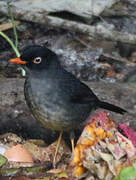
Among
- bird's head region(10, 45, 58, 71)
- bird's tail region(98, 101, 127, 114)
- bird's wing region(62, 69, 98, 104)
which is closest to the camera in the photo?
bird's head region(10, 45, 58, 71)

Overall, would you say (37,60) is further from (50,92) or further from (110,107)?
(110,107)

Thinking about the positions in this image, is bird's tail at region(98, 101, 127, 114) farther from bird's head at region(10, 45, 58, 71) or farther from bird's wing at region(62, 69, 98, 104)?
bird's head at region(10, 45, 58, 71)

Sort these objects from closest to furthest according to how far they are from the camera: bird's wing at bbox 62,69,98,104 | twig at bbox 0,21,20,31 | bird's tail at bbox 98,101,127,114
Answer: bird's wing at bbox 62,69,98,104
bird's tail at bbox 98,101,127,114
twig at bbox 0,21,20,31

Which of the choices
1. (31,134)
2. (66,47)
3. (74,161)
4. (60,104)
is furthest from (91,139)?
(66,47)

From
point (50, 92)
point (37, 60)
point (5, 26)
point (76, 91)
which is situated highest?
point (37, 60)

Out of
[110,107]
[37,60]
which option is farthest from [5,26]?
[110,107]

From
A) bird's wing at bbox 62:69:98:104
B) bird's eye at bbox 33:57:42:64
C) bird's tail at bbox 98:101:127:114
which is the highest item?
bird's eye at bbox 33:57:42:64

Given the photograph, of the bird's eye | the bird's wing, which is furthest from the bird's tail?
the bird's eye
